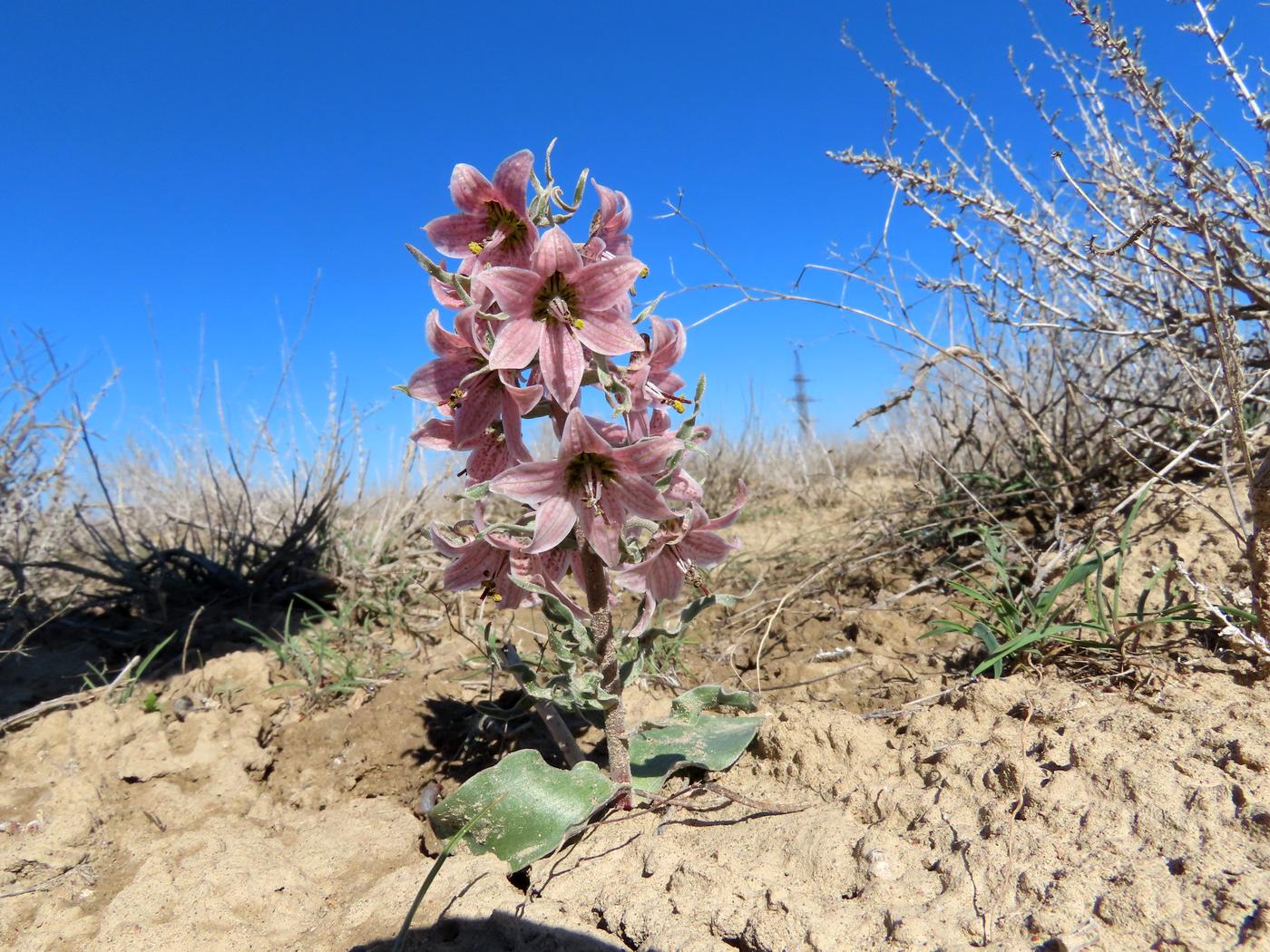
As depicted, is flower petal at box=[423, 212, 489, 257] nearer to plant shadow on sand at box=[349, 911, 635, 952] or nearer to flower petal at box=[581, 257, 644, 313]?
flower petal at box=[581, 257, 644, 313]

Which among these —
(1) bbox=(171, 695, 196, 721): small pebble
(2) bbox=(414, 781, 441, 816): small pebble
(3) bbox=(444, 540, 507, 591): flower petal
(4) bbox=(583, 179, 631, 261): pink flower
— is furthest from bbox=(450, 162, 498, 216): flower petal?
(1) bbox=(171, 695, 196, 721): small pebble

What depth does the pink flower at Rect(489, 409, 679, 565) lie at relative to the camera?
173 cm

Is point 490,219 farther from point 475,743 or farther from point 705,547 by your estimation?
point 475,743

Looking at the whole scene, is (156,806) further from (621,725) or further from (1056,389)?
(1056,389)

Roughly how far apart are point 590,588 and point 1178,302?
367 centimetres

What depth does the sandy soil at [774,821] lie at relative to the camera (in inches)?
55.0

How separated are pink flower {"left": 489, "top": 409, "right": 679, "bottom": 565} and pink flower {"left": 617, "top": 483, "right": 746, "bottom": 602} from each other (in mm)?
100

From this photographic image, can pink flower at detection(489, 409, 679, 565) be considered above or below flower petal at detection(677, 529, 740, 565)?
above

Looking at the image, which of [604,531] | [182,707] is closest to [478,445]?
[604,531]

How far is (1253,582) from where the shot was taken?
76.2 inches

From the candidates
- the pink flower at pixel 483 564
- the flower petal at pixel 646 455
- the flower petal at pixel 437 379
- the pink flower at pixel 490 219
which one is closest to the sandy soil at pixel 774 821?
the pink flower at pixel 483 564

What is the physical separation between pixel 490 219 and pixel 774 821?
69.9 inches

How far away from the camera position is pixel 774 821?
189cm

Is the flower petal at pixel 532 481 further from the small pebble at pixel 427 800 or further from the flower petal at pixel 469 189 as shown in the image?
the small pebble at pixel 427 800
